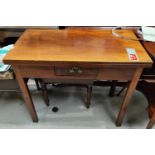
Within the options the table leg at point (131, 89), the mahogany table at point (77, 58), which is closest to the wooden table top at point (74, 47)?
the mahogany table at point (77, 58)

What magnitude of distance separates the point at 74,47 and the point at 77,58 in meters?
0.14

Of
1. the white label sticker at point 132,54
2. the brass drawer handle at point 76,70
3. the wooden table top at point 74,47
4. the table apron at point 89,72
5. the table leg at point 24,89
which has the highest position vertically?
the white label sticker at point 132,54

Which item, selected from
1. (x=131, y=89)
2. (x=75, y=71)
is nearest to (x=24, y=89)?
(x=75, y=71)

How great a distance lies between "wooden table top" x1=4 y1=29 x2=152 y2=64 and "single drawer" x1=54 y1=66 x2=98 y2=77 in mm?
69

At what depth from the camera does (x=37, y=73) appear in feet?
3.47

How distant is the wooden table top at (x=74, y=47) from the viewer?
3.14ft

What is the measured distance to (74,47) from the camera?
1.07 m

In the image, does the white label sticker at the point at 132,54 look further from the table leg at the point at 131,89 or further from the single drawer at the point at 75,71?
the single drawer at the point at 75,71

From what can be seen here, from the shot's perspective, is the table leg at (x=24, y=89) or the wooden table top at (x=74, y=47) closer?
the wooden table top at (x=74, y=47)

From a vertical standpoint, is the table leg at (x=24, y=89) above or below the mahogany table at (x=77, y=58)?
below

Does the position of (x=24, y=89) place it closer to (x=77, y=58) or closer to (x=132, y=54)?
(x=77, y=58)

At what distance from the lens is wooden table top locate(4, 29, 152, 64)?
957 mm

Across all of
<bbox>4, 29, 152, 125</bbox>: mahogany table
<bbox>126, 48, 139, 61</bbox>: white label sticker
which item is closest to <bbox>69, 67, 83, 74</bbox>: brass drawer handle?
<bbox>4, 29, 152, 125</bbox>: mahogany table

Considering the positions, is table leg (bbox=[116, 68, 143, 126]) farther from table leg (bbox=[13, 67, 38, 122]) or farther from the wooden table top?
table leg (bbox=[13, 67, 38, 122])
